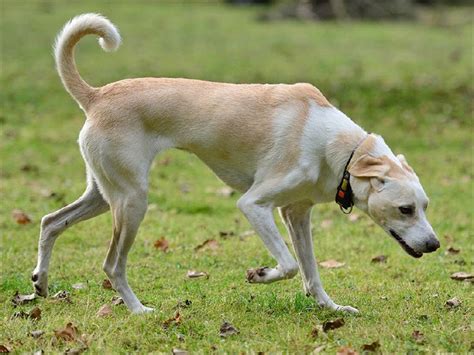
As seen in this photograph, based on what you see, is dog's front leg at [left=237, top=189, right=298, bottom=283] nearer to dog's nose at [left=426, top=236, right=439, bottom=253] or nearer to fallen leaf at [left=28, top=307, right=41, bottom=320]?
dog's nose at [left=426, top=236, right=439, bottom=253]

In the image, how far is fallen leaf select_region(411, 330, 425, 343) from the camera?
460 centimetres

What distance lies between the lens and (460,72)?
16500 millimetres

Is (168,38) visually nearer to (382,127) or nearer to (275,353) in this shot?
(382,127)

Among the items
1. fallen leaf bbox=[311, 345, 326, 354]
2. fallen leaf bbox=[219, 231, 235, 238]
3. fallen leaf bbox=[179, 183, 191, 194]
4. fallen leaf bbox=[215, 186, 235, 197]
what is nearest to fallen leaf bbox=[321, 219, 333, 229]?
fallen leaf bbox=[219, 231, 235, 238]

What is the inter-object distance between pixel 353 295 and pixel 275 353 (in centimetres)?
163

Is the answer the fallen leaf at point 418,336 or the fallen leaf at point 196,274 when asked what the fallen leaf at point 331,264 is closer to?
the fallen leaf at point 196,274

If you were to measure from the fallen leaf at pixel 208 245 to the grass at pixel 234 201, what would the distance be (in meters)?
0.08

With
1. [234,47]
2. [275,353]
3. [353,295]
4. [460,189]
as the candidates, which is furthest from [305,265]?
[234,47]

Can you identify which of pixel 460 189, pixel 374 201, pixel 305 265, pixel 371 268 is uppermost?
pixel 374 201

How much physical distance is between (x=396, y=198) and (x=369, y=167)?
257 millimetres

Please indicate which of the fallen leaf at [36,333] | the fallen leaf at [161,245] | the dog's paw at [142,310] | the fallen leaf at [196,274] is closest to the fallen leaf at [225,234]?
the fallen leaf at [161,245]

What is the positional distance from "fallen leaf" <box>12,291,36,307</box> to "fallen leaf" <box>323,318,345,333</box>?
2077mm

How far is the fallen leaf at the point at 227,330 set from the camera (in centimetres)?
479

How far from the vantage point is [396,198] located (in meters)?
5.08
